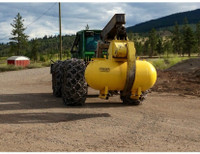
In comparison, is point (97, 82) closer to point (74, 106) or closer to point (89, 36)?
point (74, 106)

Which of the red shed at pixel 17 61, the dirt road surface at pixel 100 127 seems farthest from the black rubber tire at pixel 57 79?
the red shed at pixel 17 61

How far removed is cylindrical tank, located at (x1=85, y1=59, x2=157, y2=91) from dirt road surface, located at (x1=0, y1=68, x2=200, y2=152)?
795mm

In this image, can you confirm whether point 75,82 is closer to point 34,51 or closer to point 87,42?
point 87,42

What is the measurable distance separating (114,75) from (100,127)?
1.42 meters

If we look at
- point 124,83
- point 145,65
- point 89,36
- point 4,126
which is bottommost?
point 4,126

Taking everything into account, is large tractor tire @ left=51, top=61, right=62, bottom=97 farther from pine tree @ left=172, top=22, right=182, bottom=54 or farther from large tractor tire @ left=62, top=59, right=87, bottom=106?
pine tree @ left=172, top=22, right=182, bottom=54

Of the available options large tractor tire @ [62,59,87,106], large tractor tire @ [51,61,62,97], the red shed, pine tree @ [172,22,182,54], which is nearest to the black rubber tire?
large tractor tire @ [51,61,62,97]

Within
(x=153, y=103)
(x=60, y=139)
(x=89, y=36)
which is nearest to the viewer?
(x=60, y=139)

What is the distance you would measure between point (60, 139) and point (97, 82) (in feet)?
6.96

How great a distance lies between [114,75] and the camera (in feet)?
21.5

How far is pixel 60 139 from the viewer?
485cm

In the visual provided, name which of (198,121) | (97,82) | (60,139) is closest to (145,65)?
(97,82)

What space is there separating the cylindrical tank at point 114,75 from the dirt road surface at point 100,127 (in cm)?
79

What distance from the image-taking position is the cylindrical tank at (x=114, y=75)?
656 centimetres
